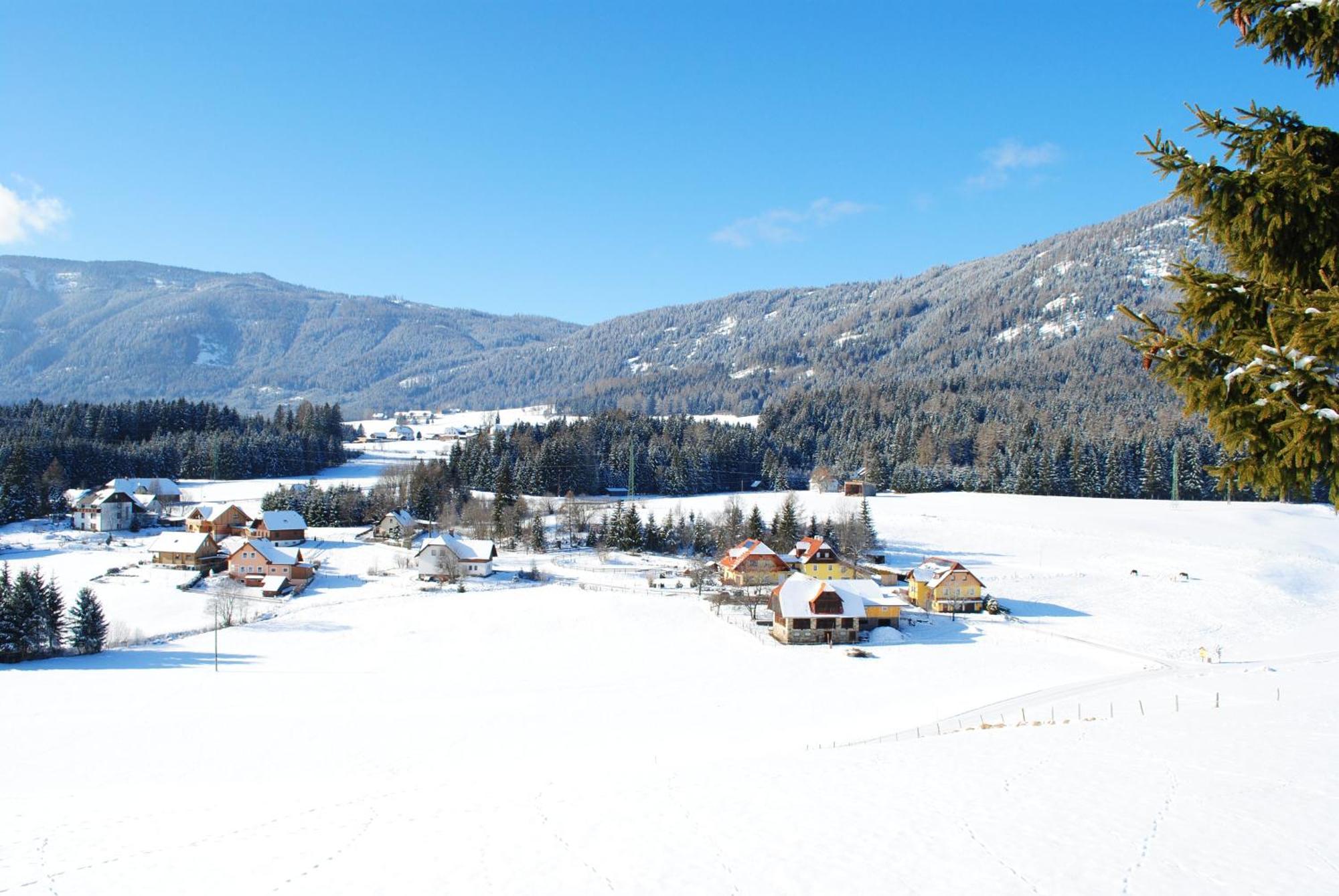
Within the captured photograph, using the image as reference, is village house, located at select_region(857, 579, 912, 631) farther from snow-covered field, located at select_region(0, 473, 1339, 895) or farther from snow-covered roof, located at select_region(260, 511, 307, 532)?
snow-covered roof, located at select_region(260, 511, 307, 532)

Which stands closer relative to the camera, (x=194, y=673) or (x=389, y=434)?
(x=194, y=673)

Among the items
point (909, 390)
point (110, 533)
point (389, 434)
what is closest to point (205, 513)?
point (110, 533)

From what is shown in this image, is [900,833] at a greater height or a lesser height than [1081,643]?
greater

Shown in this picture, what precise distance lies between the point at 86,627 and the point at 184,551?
70.3 ft

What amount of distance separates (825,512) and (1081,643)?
42.1 metres

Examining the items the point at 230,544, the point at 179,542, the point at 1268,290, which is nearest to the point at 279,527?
the point at 230,544

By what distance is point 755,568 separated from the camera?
56531 millimetres

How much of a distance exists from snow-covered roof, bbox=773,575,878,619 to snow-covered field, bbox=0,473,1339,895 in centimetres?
278

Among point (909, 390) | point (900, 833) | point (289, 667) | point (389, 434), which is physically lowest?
Result: point (289, 667)

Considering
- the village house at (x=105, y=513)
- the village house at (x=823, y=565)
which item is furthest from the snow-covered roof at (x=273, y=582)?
the village house at (x=823, y=565)

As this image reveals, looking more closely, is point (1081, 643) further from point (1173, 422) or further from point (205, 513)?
point (1173, 422)

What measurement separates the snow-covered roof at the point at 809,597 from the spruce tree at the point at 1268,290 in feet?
124

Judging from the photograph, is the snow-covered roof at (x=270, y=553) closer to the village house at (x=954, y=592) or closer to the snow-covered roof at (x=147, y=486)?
the snow-covered roof at (x=147, y=486)

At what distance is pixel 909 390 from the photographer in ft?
498
